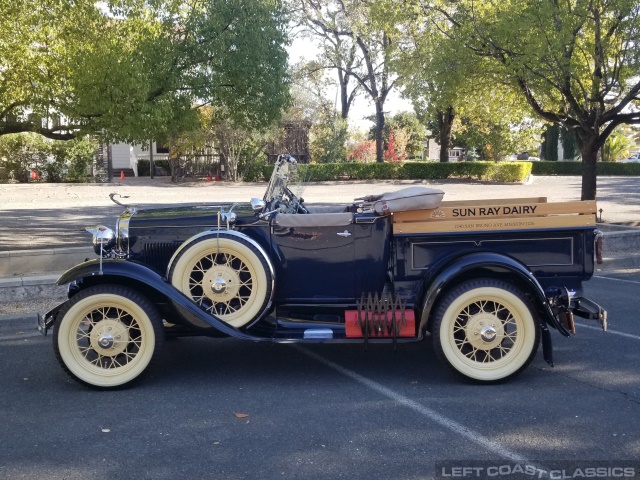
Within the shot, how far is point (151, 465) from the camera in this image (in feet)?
12.3

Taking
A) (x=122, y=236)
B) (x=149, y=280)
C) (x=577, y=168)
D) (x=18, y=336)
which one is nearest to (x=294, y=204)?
(x=122, y=236)

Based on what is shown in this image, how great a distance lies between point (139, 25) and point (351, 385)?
7869mm

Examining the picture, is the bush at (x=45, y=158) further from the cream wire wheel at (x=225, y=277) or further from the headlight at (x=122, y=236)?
the cream wire wheel at (x=225, y=277)

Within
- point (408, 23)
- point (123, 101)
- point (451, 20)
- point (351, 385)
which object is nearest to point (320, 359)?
point (351, 385)

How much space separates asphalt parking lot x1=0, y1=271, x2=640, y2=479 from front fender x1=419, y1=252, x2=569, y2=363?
19.5 inches

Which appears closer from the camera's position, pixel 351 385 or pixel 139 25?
pixel 351 385

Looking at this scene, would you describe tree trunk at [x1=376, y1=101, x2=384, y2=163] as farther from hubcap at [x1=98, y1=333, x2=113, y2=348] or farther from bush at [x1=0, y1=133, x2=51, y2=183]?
hubcap at [x1=98, y1=333, x2=113, y2=348]

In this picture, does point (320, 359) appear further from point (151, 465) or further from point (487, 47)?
point (487, 47)

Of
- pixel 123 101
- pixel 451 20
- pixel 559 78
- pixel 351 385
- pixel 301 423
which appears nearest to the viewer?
pixel 301 423

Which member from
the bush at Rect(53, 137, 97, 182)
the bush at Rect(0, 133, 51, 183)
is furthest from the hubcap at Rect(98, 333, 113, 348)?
the bush at Rect(0, 133, 51, 183)

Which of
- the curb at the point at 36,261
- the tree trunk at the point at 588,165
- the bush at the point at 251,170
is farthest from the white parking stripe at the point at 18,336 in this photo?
the bush at the point at 251,170

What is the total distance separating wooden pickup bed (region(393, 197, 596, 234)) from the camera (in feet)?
17.1

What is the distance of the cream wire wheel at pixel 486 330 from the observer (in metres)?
5.04

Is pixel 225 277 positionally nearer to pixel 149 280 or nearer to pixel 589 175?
pixel 149 280
